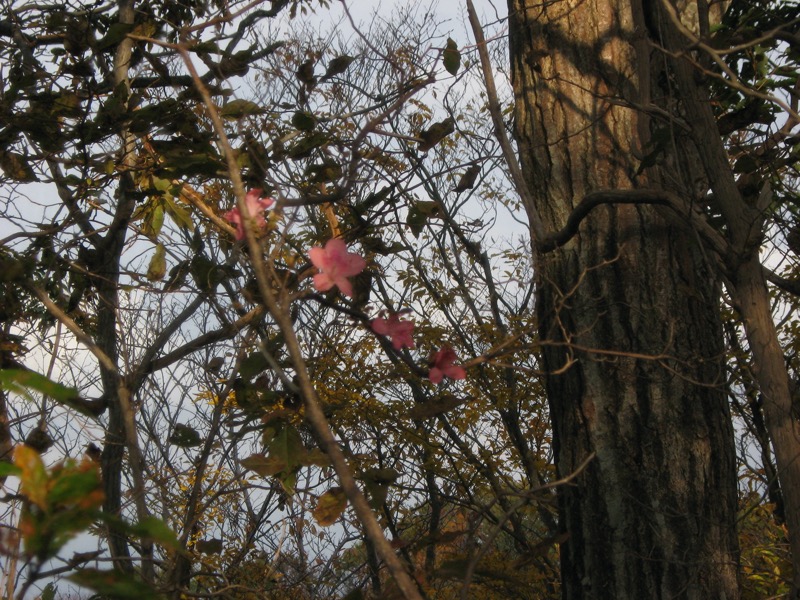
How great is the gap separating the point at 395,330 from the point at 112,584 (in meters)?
0.68

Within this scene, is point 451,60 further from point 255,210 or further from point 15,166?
point 15,166

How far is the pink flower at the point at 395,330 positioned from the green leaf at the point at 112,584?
0.63 m

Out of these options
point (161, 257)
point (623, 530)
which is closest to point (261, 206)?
point (161, 257)

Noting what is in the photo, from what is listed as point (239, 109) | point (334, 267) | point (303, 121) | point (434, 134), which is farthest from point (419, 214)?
point (334, 267)

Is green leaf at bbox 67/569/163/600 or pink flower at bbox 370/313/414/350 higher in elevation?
pink flower at bbox 370/313/414/350

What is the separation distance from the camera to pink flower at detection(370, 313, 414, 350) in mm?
1091

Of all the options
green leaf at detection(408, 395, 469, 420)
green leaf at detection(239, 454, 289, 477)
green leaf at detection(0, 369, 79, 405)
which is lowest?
green leaf at detection(0, 369, 79, 405)

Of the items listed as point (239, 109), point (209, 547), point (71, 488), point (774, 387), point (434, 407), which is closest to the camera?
point (71, 488)

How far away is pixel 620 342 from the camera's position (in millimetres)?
2010

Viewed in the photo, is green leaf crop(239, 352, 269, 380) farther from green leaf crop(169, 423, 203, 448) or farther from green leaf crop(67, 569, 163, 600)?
green leaf crop(67, 569, 163, 600)

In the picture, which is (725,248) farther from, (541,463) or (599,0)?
(541,463)

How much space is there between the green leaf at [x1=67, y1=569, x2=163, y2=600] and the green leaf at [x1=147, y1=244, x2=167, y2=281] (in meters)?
1.30

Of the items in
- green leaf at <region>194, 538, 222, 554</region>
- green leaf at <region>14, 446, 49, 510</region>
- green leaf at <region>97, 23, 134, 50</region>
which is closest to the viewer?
green leaf at <region>14, 446, 49, 510</region>

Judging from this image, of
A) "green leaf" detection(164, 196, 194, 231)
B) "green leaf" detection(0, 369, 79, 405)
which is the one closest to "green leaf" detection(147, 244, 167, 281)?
"green leaf" detection(164, 196, 194, 231)
